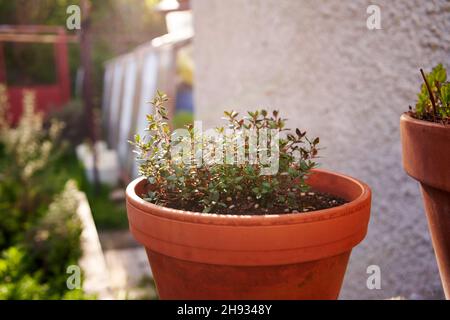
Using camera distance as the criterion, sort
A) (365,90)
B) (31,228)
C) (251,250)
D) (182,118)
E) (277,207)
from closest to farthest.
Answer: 1. (251,250)
2. (277,207)
3. (365,90)
4. (31,228)
5. (182,118)

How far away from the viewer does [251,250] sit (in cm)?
113

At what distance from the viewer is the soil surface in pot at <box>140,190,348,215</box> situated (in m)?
1.33

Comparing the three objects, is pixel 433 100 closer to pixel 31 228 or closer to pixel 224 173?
pixel 224 173

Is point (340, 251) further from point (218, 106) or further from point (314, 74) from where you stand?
point (218, 106)

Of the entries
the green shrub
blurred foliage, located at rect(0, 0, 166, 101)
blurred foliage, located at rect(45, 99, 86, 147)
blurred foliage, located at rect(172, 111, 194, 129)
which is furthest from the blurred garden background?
blurred foliage, located at rect(0, 0, 166, 101)

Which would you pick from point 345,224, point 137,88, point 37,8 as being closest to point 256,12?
point 345,224

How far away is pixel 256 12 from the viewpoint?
296 centimetres

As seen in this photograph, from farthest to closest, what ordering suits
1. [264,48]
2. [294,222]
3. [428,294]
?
[264,48] < [428,294] < [294,222]

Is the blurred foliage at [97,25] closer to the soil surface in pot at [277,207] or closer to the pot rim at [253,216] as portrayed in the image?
the soil surface in pot at [277,207]

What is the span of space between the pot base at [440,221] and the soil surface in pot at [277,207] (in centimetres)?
24

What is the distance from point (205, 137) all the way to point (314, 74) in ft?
3.76

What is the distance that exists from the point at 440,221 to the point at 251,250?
0.54m

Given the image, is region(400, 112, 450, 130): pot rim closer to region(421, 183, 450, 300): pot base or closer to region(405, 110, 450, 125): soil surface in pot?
region(405, 110, 450, 125): soil surface in pot

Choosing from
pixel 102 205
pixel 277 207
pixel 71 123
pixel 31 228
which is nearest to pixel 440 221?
pixel 277 207
